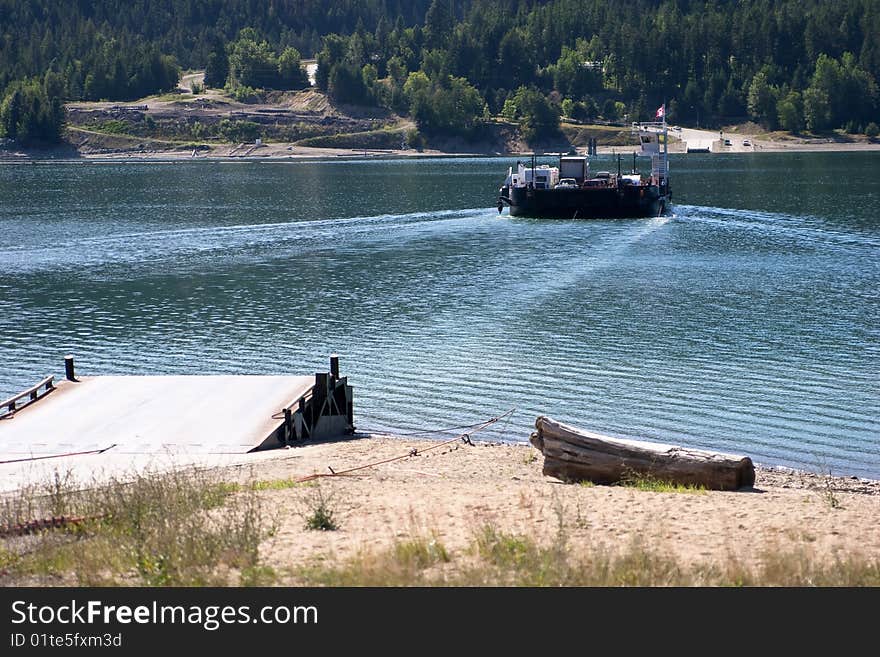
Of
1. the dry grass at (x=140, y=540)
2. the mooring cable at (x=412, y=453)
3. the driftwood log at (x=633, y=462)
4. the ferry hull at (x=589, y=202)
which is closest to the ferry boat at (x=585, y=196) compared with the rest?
the ferry hull at (x=589, y=202)

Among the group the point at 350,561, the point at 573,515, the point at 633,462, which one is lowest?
the point at 633,462

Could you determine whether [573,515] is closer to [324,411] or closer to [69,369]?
[324,411]

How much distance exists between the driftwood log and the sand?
441 millimetres

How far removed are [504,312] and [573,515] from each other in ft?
113

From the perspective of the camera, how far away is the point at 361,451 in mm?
29344

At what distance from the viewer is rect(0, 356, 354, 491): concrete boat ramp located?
2728 centimetres

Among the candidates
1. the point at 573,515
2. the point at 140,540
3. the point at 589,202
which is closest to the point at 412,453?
the point at 573,515

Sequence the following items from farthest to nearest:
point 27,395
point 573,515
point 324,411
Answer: point 27,395, point 324,411, point 573,515

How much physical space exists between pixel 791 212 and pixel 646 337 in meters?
63.2

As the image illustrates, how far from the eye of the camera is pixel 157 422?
30.9 metres

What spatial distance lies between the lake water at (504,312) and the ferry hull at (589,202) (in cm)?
220

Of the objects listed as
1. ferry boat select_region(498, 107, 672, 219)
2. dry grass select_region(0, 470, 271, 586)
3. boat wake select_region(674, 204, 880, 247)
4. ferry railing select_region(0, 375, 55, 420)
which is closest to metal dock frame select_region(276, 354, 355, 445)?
ferry railing select_region(0, 375, 55, 420)

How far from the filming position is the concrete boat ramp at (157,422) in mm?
27281
